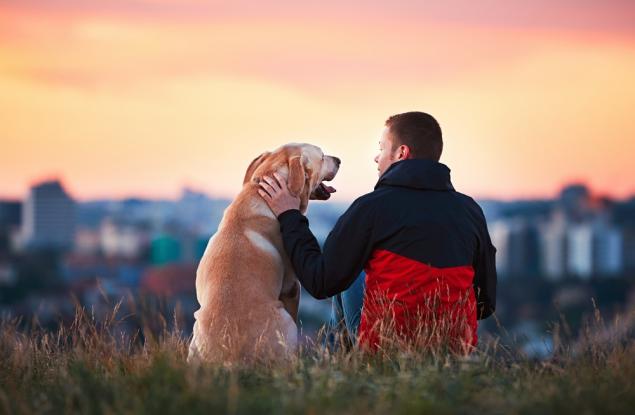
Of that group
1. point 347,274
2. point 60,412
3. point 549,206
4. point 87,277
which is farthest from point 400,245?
point 549,206

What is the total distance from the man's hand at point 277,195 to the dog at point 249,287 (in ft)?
0.16

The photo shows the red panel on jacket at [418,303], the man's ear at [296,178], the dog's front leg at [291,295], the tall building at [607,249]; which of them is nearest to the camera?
the red panel on jacket at [418,303]

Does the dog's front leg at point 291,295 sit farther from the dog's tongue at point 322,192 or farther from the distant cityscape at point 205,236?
the distant cityscape at point 205,236

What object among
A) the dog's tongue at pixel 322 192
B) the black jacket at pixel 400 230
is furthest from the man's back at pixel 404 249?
the dog's tongue at pixel 322 192

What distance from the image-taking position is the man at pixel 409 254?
5496 mm

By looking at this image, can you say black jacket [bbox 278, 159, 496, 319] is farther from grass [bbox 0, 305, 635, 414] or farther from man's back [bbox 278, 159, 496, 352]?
grass [bbox 0, 305, 635, 414]

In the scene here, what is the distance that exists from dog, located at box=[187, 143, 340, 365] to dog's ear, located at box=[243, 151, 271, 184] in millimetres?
141

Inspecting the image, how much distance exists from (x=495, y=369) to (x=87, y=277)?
440 ft

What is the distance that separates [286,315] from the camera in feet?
18.6

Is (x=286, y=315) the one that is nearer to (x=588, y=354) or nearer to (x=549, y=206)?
(x=588, y=354)

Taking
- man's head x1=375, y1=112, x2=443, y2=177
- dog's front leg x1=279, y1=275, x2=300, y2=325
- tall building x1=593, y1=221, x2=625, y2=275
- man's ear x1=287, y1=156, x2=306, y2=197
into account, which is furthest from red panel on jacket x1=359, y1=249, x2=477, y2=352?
tall building x1=593, y1=221, x2=625, y2=275

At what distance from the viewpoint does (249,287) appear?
18.5 feet

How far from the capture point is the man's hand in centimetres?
606

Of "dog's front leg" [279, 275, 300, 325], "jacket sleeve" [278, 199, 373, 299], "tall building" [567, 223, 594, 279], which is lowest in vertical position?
"tall building" [567, 223, 594, 279]
